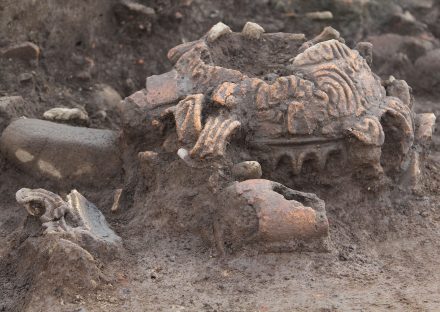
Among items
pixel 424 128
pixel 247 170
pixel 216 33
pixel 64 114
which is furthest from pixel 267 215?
pixel 64 114

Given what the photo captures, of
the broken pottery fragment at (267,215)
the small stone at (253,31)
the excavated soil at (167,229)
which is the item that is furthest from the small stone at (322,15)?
the broken pottery fragment at (267,215)

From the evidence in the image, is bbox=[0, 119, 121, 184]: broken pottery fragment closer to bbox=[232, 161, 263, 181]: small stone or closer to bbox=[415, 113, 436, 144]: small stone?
bbox=[232, 161, 263, 181]: small stone

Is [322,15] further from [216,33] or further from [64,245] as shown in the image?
[64,245]

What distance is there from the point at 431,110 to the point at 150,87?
6.51 feet

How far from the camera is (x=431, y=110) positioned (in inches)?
187

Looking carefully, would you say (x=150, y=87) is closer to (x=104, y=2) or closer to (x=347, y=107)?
(x=347, y=107)

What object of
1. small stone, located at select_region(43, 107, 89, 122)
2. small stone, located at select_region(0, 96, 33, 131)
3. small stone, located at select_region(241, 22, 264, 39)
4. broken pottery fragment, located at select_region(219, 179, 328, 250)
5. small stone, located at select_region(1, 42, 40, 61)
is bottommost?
small stone, located at select_region(43, 107, 89, 122)

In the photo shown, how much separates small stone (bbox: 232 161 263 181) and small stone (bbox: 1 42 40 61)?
1.93 m

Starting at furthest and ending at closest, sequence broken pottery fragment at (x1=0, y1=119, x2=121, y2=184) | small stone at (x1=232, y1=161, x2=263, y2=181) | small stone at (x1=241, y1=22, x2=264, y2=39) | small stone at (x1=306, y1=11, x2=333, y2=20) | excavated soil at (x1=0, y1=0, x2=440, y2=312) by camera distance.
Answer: small stone at (x1=306, y1=11, x2=333, y2=20), small stone at (x1=241, y1=22, x2=264, y2=39), broken pottery fragment at (x1=0, y1=119, x2=121, y2=184), small stone at (x1=232, y1=161, x2=263, y2=181), excavated soil at (x1=0, y1=0, x2=440, y2=312)

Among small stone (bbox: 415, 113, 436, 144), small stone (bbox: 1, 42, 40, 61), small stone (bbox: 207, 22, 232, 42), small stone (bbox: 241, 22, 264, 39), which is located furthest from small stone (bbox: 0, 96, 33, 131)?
small stone (bbox: 415, 113, 436, 144)

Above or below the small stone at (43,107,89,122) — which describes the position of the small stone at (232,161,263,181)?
above

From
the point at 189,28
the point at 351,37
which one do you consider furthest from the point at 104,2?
the point at 351,37

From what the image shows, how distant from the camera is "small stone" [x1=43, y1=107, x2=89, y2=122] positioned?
4.30 meters

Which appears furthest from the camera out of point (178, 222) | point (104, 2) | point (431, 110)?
point (104, 2)
